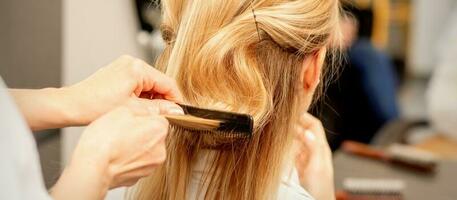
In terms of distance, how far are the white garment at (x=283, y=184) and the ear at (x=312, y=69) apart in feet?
0.49

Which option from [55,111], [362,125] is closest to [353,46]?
[362,125]

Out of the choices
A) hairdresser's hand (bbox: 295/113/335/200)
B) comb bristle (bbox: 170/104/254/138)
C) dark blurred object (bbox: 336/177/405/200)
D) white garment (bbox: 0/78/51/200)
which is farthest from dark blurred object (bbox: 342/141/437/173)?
white garment (bbox: 0/78/51/200)

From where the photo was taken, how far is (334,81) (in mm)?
2055

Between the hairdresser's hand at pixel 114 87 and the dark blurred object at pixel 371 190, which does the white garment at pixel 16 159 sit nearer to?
the hairdresser's hand at pixel 114 87

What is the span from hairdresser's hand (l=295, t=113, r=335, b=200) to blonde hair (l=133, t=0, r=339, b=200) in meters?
Answer: 0.17

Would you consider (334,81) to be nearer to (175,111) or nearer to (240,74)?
(240,74)

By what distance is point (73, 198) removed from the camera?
0.78 metres

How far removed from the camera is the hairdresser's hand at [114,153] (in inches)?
30.9

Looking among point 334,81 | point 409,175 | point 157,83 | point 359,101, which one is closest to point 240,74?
point 157,83

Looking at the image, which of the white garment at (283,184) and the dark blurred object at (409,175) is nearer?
the white garment at (283,184)

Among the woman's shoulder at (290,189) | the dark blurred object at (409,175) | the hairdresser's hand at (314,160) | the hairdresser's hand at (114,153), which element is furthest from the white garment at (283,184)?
the dark blurred object at (409,175)

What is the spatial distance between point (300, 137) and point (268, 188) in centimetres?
22

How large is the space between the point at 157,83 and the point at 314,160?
430 mm

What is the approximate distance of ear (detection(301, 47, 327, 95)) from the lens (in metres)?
1.11
